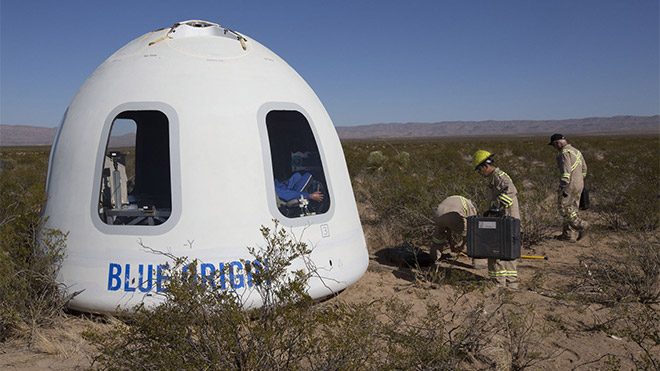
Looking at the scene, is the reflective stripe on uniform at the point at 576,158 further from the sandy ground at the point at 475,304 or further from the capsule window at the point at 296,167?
the capsule window at the point at 296,167

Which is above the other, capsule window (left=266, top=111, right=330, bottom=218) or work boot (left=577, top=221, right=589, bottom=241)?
capsule window (left=266, top=111, right=330, bottom=218)

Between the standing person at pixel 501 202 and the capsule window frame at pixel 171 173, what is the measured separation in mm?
3427

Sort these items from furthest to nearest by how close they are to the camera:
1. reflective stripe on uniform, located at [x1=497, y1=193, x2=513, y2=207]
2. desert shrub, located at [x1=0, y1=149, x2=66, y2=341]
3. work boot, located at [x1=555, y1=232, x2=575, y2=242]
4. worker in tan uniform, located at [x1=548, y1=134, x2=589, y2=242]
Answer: work boot, located at [x1=555, y1=232, x2=575, y2=242], worker in tan uniform, located at [x1=548, y1=134, x2=589, y2=242], reflective stripe on uniform, located at [x1=497, y1=193, x2=513, y2=207], desert shrub, located at [x1=0, y1=149, x2=66, y2=341]

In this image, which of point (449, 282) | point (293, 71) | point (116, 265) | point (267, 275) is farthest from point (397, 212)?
point (267, 275)

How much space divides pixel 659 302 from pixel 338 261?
3510 millimetres

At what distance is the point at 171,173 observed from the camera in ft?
15.1

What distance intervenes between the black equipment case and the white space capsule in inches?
51.6

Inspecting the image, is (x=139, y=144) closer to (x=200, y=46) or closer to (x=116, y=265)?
(x=200, y=46)

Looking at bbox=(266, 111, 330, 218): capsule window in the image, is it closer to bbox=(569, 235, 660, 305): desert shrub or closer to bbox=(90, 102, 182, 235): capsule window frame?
bbox=(90, 102, 182, 235): capsule window frame

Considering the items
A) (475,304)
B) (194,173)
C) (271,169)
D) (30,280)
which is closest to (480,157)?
(475,304)

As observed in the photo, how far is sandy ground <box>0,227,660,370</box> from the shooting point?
14.3 ft

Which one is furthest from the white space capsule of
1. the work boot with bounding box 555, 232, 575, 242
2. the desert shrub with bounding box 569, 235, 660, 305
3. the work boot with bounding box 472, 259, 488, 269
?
the work boot with bounding box 555, 232, 575, 242

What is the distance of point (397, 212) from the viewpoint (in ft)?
31.9

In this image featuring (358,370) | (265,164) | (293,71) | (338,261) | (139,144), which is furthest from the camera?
(139,144)
